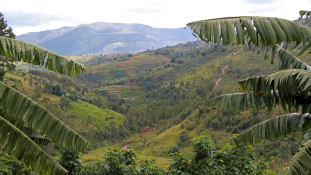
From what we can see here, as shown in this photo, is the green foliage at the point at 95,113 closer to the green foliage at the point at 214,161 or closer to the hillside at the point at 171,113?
the hillside at the point at 171,113

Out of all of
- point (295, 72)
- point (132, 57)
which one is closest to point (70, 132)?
point (295, 72)

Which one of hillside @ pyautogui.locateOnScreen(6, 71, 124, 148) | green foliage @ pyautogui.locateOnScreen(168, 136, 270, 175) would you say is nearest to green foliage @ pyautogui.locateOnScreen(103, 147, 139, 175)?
green foliage @ pyautogui.locateOnScreen(168, 136, 270, 175)

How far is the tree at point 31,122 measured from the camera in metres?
3.15

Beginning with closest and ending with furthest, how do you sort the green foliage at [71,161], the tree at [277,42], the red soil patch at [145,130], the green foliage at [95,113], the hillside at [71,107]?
the tree at [277,42] → the green foliage at [71,161] → the hillside at [71,107] → the green foliage at [95,113] → the red soil patch at [145,130]

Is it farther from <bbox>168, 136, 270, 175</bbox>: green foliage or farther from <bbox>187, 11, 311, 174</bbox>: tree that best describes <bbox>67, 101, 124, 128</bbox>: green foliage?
<bbox>187, 11, 311, 174</bbox>: tree

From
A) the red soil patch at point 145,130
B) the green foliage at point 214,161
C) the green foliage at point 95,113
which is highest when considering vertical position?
the green foliage at point 214,161

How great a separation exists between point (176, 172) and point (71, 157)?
11.0 feet

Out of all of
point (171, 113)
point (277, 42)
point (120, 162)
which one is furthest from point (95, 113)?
point (277, 42)

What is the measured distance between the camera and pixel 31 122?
11.2ft

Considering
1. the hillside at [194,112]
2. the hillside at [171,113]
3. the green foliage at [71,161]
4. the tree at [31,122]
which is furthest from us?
the hillside at [171,113]

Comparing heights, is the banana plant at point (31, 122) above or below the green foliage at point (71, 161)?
above

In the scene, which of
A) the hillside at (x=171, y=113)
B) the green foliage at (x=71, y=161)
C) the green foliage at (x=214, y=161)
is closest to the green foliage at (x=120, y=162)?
the green foliage at (x=71, y=161)

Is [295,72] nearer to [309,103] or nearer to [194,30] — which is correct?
[309,103]

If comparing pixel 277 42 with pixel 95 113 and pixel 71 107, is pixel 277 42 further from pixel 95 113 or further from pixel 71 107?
pixel 95 113
